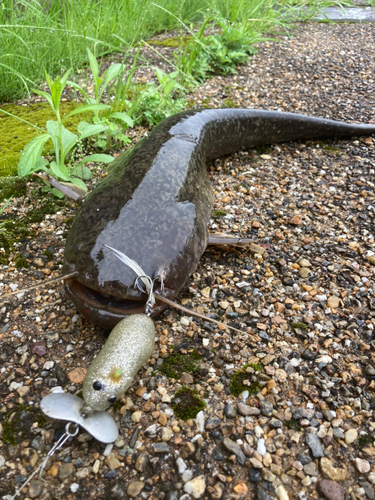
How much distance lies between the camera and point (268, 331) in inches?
77.2

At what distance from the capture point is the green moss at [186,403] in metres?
1.58

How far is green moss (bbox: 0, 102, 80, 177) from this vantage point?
2873 mm

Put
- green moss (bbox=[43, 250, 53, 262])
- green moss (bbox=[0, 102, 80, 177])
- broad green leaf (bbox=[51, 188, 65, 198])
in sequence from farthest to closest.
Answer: green moss (bbox=[0, 102, 80, 177]) → broad green leaf (bbox=[51, 188, 65, 198]) → green moss (bbox=[43, 250, 53, 262])

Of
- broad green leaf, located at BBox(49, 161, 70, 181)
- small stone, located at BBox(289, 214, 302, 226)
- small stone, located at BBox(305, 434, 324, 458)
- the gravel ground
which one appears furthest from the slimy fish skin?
small stone, located at BBox(289, 214, 302, 226)

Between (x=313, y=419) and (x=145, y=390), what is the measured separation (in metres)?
0.71

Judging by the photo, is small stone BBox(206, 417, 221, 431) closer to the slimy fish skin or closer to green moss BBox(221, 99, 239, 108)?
the slimy fish skin

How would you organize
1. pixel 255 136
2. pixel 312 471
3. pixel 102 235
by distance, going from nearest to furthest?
1. pixel 312 471
2. pixel 102 235
3. pixel 255 136

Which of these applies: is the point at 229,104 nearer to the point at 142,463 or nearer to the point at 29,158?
the point at 29,158

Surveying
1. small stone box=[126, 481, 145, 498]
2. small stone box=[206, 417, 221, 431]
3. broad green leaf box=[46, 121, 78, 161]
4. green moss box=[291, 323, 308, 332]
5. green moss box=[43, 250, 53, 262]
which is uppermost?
broad green leaf box=[46, 121, 78, 161]

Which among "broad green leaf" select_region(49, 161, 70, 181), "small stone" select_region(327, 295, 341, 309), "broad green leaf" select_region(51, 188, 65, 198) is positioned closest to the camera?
"small stone" select_region(327, 295, 341, 309)

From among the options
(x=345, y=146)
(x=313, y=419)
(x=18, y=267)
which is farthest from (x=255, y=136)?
(x=313, y=419)

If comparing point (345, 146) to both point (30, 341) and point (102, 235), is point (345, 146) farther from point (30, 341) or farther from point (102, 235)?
point (30, 341)

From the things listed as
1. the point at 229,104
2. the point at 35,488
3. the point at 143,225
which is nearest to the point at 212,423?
the point at 35,488

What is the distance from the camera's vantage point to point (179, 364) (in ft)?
5.79
